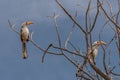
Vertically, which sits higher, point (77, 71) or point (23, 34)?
point (23, 34)

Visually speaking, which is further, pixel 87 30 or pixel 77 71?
pixel 77 71

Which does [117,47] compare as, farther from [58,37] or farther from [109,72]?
[58,37]

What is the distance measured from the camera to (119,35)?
370 cm

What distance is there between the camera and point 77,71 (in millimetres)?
3920

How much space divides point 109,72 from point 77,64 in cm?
32

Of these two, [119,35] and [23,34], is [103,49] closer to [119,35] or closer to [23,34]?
[119,35]

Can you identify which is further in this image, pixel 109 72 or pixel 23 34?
pixel 23 34

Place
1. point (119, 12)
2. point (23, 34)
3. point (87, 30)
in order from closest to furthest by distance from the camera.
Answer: point (87, 30) < point (119, 12) < point (23, 34)

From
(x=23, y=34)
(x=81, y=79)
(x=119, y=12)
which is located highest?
(x=23, y=34)

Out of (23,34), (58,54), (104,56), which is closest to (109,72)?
(104,56)

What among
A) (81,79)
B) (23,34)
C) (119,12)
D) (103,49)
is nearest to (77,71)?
(81,79)

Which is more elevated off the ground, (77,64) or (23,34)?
(23,34)

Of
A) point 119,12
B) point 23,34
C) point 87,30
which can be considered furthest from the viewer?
point 23,34

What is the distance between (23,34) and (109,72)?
5.44 m
